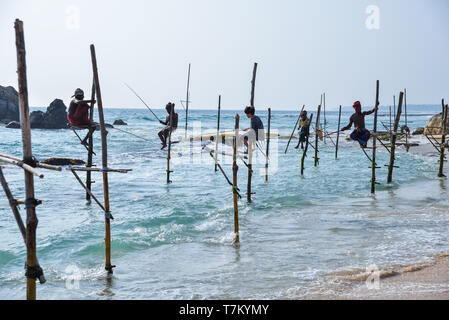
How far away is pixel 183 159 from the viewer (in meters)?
26.3

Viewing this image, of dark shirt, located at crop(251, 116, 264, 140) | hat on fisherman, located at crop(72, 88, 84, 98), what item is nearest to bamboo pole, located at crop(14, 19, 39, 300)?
hat on fisherman, located at crop(72, 88, 84, 98)

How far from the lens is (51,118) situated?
47312 millimetres

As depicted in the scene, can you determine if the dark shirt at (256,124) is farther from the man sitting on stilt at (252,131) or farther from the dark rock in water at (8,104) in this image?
the dark rock in water at (8,104)

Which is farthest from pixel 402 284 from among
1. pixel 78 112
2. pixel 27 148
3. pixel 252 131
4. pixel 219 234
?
pixel 78 112

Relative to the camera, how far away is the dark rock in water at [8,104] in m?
53.9

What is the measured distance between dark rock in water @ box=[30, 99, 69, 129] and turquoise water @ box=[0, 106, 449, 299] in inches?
1152

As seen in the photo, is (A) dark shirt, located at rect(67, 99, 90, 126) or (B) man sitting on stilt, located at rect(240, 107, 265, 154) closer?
(A) dark shirt, located at rect(67, 99, 90, 126)

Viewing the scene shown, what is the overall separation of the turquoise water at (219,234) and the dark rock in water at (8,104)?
39189 millimetres

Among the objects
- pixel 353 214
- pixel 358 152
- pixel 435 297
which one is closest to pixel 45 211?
pixel 353 214

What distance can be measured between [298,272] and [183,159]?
19290 mm

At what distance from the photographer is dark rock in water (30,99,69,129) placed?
46747 mm

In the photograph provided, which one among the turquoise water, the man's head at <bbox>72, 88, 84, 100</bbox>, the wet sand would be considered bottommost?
the turquoise water

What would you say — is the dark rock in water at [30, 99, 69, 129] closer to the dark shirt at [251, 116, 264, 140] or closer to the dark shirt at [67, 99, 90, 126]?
the dark shirt at [67, 99, 90, 126]
